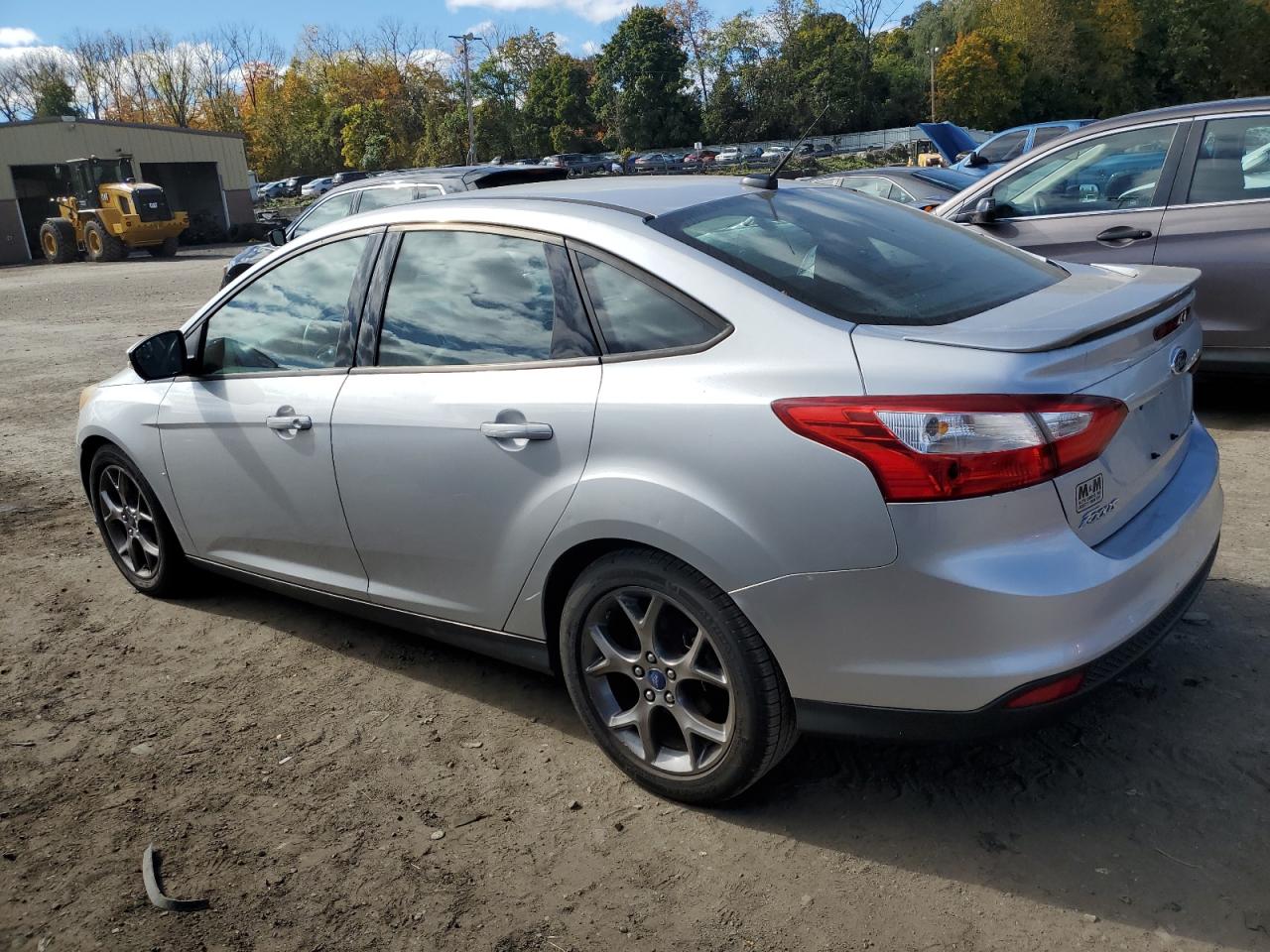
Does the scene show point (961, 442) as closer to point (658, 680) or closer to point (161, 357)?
point (658, 680)

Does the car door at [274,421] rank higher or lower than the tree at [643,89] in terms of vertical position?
lower

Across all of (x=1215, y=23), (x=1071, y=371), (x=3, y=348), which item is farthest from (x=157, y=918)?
(x=1215, y=23)

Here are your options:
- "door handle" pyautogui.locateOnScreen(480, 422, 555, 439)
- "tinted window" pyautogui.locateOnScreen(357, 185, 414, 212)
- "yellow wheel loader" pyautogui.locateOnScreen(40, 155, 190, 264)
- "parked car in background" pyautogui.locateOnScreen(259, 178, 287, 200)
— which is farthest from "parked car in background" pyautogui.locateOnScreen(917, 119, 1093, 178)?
"parked car in background" pyautogui.locateOnScreen(259, 178, 287, 200)

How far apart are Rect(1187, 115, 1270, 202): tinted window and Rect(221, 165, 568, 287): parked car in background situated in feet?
17.1

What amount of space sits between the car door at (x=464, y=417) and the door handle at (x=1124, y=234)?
14.0 ft

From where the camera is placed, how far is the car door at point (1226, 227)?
5.70 metres

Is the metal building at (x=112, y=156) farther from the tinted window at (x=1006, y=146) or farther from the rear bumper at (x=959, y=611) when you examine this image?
the rear bumper at (x=959, y=611)

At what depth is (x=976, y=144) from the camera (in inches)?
669

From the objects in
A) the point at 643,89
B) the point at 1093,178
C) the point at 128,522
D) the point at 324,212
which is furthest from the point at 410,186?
the point at 643,89

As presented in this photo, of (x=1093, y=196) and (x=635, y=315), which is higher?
(x=635, y=315)

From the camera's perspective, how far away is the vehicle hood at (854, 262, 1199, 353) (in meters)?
2.48

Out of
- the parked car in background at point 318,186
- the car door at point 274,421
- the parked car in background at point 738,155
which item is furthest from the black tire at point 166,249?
the parked car in background at point 738,155

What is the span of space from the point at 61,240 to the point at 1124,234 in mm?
34692

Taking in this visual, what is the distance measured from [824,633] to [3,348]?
46.5 ft
